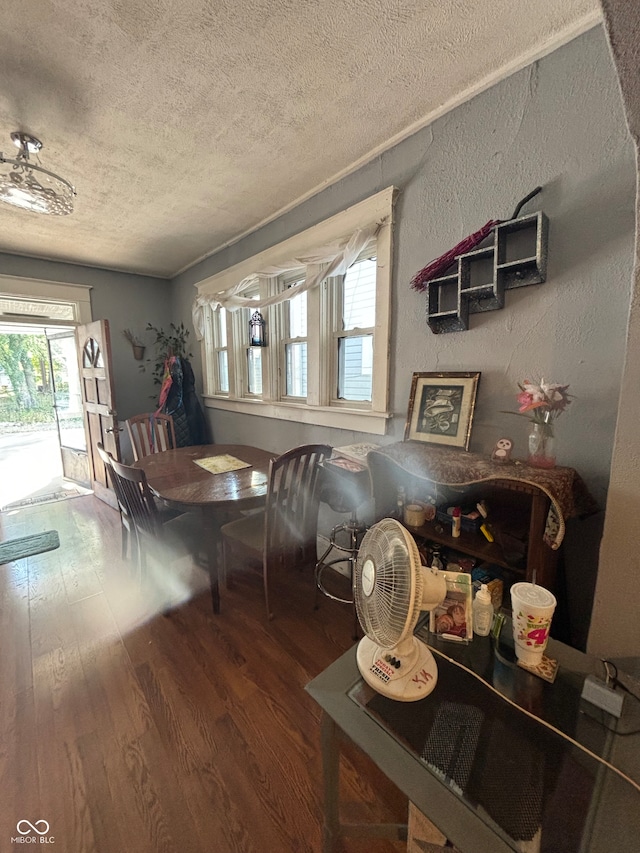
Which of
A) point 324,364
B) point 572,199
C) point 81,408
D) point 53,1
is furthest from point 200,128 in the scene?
point 81,408

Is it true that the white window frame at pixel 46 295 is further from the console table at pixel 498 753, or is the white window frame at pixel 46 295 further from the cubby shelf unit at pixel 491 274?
the console table at pixel 498 753

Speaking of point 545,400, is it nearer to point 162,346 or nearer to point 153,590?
point 153,590

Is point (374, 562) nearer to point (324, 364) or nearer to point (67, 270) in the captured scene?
point (324, 364)

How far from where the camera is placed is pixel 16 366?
557 centimetres

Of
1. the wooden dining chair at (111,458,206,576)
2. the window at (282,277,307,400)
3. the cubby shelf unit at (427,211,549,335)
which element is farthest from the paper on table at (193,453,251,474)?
the cubby shelf unit at (427,211,549,335)

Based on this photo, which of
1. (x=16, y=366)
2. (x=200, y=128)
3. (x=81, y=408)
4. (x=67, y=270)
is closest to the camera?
(x=200, y=128)

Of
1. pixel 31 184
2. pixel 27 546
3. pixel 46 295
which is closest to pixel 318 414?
pixel 31 184

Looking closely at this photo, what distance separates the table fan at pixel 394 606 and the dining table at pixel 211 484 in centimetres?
105

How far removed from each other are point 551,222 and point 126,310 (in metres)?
4.06

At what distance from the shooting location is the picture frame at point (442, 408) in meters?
1.49

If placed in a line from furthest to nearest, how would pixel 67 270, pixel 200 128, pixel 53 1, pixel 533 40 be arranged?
pixel 67 270 → pixel 200 128 → pixel 533 40 → pixel 53 1

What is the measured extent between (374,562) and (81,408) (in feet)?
13.8

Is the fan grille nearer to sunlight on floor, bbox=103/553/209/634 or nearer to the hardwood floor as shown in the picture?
the hardwood floor

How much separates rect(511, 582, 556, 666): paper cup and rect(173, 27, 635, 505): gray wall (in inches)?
27.2
